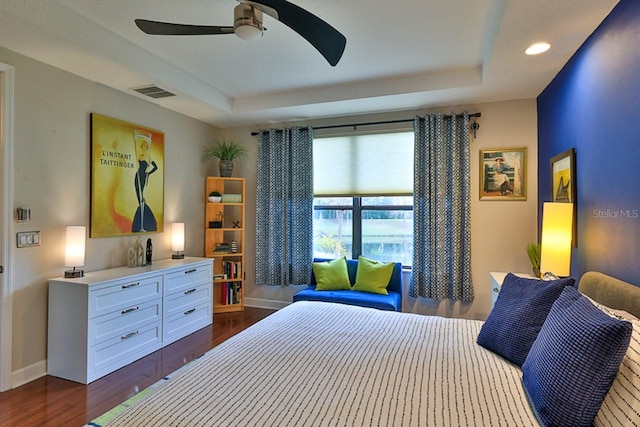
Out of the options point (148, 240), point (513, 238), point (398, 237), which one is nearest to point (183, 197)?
point (148, 240)

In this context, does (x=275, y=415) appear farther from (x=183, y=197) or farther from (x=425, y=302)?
(x=183, y=197)

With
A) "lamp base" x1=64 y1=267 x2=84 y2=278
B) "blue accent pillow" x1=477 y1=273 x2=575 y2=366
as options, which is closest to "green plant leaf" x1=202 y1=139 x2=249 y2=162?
"lamp base" x1=64 y1=267 x2=84 y2=278

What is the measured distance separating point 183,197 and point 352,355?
3363 mm

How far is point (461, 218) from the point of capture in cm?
371

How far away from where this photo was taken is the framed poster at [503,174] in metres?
3.54

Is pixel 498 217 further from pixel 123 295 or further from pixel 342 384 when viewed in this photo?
pixel 123 295

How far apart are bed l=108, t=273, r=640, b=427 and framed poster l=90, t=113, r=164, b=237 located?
7.52ft

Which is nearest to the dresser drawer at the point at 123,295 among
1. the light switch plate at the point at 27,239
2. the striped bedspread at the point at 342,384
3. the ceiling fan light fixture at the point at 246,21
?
the light switch plate at the point at 27,239

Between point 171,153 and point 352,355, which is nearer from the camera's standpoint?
point 352,355

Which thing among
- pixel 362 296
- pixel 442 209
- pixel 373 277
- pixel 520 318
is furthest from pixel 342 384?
pixel 442 209

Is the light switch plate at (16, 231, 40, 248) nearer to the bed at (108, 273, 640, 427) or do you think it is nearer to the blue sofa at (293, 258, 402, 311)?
the bed at (108, 273, 640, 427)

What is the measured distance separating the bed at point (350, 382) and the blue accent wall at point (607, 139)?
305 mm

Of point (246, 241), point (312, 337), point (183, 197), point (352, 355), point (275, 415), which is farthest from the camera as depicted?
point (246, 241)

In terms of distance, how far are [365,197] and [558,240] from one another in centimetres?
222
